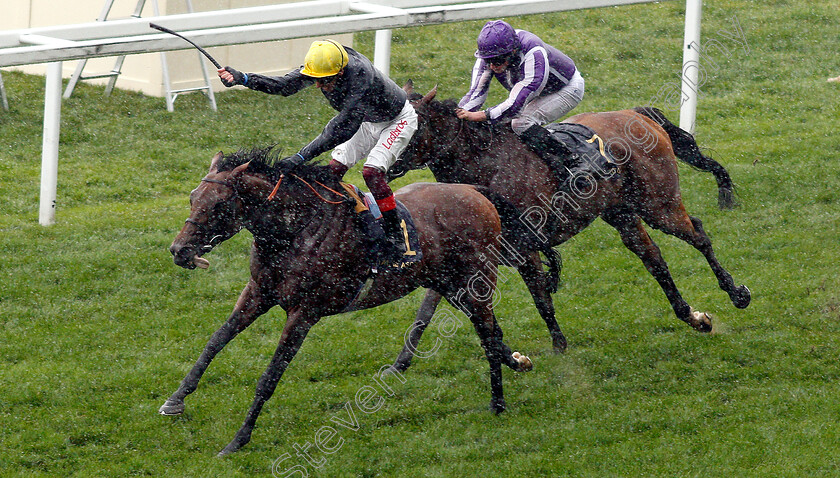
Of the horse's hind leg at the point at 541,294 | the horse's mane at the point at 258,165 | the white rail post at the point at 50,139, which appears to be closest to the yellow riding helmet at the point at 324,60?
the horse's mane at the point at 258,165

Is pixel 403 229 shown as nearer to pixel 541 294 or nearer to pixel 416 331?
pixel 416 331

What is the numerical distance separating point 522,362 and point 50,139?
17.5ft

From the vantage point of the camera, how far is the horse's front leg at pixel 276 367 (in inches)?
236

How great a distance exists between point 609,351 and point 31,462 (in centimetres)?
436

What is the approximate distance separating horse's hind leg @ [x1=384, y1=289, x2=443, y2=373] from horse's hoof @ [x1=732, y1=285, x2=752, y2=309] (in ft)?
8.39

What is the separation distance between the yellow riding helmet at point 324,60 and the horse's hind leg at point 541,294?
7.59ft

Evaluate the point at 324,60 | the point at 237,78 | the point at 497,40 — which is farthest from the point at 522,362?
the point at 237,78

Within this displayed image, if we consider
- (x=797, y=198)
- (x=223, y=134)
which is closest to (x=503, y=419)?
(x=797, y=198)

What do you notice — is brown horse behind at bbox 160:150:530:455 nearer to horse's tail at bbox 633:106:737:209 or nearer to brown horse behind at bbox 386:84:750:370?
brown horse behind at bbox 386:84:750:370

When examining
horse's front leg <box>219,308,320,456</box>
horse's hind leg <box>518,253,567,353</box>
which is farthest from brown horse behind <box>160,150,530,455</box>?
horse's hind leg <box>518,253,567,353</box>

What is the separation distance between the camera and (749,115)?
42.1 ft

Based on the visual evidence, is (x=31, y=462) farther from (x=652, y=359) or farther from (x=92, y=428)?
(x=652, y=359)

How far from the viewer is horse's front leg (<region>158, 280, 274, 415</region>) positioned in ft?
20.5

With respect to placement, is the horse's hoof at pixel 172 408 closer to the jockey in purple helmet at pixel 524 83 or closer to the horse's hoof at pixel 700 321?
the jockey in purple helmet at pixel 524 83
